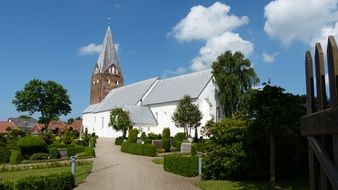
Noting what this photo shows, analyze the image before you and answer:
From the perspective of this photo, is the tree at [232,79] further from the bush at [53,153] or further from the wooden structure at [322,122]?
the wooden structure at [322,122]

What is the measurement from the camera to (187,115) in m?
46.4

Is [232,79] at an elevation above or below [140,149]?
above

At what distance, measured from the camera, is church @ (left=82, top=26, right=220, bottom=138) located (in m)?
53.8

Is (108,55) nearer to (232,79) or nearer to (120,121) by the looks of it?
(120,121)

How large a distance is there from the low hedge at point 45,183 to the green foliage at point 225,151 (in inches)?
241

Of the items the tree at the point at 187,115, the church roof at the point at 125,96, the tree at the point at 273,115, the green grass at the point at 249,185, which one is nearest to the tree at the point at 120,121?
the tree at the point at 187,115

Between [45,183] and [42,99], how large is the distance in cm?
7329

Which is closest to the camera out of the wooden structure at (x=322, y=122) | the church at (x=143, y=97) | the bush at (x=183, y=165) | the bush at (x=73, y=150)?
the wooden structure at (x=322, y=122)

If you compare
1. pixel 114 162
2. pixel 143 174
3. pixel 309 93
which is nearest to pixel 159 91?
pixel 114 162

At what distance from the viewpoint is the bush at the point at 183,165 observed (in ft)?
58.8

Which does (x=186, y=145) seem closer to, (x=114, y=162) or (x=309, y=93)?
(x=114, y=162)

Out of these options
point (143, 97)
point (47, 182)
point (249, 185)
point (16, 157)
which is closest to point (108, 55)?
point (143, 97)

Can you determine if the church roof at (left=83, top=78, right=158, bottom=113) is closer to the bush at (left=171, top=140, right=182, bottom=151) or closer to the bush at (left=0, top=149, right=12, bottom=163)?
the bush at (left=171, top=140, right=182, bottom=151)

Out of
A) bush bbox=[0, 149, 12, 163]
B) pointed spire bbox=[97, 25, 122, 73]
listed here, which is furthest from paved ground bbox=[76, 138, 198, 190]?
pointed spire bbox=[97, 25, 122, 73]
